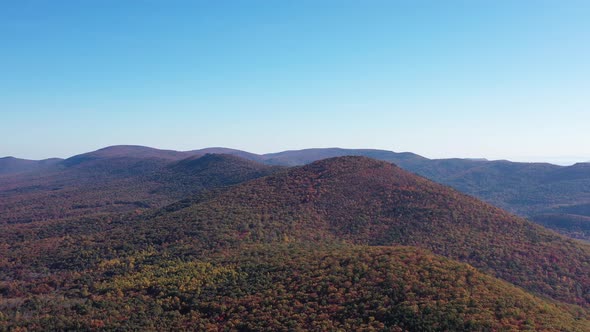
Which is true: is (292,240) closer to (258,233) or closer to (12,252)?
(258,233)

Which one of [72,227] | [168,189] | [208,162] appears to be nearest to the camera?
[72,227]

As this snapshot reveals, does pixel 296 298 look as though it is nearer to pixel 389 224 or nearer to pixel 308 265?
pixel 308 265

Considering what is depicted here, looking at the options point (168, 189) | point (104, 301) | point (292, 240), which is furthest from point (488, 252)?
point (168, 189)

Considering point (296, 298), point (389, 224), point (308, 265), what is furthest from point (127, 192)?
point (296, 298)

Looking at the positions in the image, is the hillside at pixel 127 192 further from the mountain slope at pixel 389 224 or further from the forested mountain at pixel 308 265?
the mountain slope at pixel 389 224

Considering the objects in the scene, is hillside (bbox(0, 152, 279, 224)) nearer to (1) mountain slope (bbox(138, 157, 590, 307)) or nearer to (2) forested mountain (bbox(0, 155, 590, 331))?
(2) forested mountain (bbox(0, 155, 590, 331))

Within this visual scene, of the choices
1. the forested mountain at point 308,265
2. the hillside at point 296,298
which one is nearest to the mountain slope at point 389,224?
the forested mountain at point 308,265
